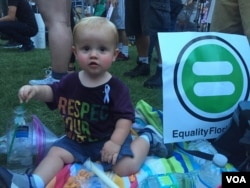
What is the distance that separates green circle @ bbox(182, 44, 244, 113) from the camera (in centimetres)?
163

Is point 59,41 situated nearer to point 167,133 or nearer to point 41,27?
point 167,133

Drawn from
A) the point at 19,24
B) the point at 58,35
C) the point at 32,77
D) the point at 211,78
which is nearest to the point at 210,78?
the point at 211,78

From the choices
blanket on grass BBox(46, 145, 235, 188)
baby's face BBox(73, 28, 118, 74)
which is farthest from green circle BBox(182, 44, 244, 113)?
baby's face BBox(73, 28, 118, 74)

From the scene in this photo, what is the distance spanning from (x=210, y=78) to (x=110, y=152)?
0.53m

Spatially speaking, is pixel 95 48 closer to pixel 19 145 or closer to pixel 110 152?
pixel 110 152

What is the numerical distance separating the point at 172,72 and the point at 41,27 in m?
4.29

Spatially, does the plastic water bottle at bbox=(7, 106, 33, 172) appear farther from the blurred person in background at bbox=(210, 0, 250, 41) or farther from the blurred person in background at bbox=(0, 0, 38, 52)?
the blurred person in background at bbox=(0, 0, 38, 52)

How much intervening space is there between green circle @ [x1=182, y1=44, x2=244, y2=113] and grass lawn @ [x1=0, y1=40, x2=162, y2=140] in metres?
0.64

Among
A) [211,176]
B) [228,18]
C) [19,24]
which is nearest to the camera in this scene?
[211,176]

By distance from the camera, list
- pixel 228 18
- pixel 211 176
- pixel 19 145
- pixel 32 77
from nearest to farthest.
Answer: pixel 211 176
pixel 19 145
pixel 228 18
pixel 32 77

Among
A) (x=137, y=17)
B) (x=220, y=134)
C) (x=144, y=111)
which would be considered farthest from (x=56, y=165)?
(x=137, y=17)

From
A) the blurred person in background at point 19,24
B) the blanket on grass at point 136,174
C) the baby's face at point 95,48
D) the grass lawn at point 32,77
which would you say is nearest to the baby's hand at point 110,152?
the blanket on grass at point 136,174

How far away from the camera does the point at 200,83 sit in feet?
5.40

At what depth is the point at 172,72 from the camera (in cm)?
161
